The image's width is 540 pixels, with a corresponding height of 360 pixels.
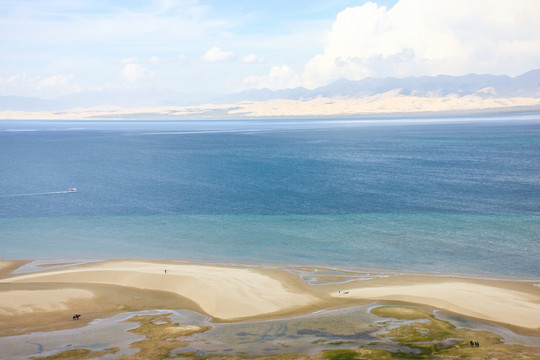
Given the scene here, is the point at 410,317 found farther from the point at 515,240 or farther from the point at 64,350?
the point at 515,240

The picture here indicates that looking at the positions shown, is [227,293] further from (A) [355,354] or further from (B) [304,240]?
(B) [304,240]

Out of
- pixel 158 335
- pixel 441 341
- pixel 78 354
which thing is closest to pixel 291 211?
pixel 158 335

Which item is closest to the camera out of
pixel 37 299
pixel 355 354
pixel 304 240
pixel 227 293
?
pixel 355 354

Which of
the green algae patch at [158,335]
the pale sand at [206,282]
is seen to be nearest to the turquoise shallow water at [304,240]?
the pale sand at [206,282]

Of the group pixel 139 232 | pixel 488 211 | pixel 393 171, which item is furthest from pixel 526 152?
pixel 139 232

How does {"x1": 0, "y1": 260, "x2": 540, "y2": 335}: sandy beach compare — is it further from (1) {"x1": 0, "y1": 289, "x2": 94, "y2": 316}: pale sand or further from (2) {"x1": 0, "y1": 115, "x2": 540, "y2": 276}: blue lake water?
(2) {"x1": 0, "y1": 115, "x2": 540, "y2": 276}: blue lake water
